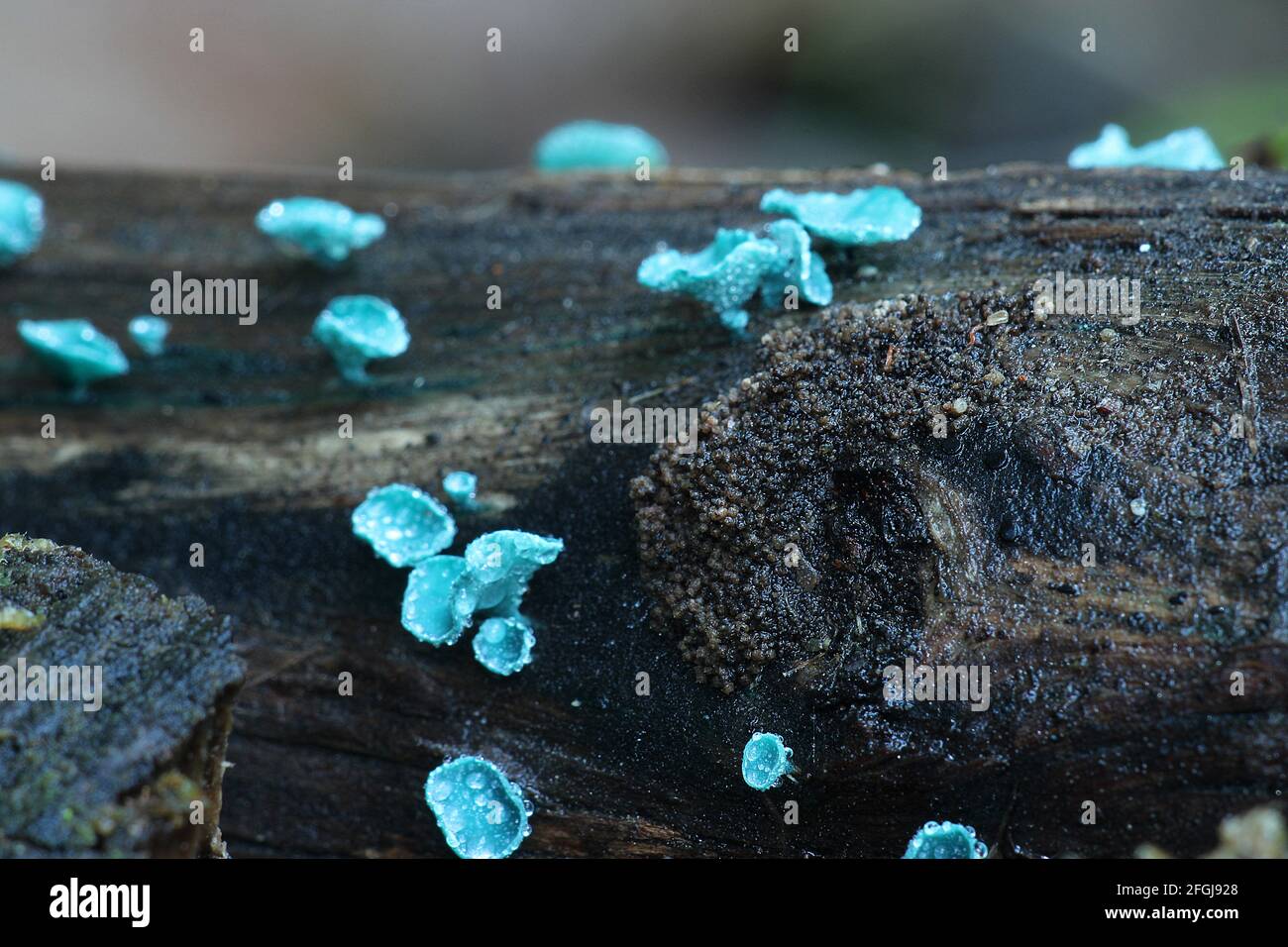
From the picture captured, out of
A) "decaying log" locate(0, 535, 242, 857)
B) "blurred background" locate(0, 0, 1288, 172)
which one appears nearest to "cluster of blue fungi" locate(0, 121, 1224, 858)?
"decaying log" locate(0, 535, 242, 857)

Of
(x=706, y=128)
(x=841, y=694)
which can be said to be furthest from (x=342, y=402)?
(x=706, y=128)

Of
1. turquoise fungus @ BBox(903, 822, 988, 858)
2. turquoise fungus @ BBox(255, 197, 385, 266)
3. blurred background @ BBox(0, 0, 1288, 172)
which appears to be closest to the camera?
turquoise fungus @ BBox(903, 822, 988, 858)

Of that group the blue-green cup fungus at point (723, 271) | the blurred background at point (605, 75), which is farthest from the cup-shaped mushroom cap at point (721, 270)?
the blurred background at point (605, 75)

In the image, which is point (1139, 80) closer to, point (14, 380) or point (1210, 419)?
point (1210, 419)

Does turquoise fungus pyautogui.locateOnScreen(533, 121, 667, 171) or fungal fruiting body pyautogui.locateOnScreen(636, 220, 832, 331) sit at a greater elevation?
turquoise fungus pyautogui.locateOnScreen(533, 121, 667, 171)

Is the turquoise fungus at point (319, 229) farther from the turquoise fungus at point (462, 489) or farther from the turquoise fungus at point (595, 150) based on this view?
the turquoise fungus at point (595, 150)

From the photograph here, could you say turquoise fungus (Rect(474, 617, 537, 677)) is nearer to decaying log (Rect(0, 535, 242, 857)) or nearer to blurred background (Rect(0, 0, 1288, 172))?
decaying log (Rect(0, 535, 242, 857))

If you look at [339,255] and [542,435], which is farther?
[339,255]
